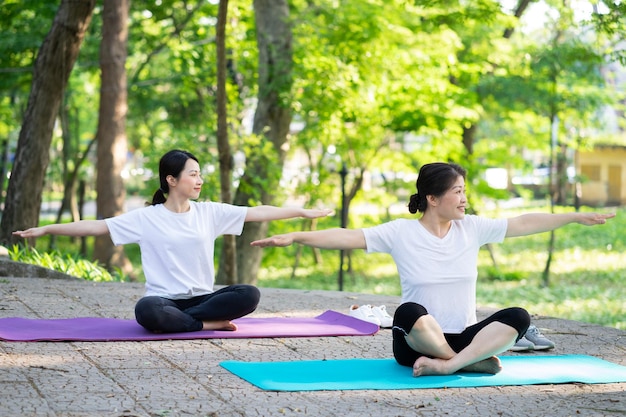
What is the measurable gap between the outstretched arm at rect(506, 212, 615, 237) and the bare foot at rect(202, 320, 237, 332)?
1.99m

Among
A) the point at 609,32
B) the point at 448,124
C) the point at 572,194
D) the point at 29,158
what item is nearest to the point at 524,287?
the point at 448,124

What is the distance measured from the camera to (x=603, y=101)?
1850cm

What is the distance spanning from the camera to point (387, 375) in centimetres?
500

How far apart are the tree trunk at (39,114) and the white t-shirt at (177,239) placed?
20.1ft

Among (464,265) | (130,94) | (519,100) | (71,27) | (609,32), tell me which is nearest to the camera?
(464,265)


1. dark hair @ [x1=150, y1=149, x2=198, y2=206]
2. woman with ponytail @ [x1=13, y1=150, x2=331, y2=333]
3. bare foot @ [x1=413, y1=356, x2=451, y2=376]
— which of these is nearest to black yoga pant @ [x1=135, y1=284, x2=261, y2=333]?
woman with ponytail @ [x1=13, y1=150, x2=331, y2=333]

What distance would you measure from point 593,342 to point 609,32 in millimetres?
4184

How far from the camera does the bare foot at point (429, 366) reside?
4.97m

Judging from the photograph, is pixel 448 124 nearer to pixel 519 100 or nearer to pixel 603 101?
pixel 519 100

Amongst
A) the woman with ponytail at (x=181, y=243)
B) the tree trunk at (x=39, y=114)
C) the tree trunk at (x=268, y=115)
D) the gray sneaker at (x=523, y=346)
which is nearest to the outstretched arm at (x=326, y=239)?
the woman with ponytail at (x=181, y=243)

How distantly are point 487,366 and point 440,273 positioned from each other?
0.57 m

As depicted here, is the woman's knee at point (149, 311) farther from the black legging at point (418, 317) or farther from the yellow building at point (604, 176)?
the yellow building at point (604, 176)

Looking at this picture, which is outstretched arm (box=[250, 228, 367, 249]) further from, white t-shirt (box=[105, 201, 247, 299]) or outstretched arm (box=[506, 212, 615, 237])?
white t-shirt (box=[105, 201, 247, 299])

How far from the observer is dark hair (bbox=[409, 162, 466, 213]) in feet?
16.7
